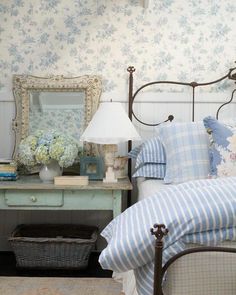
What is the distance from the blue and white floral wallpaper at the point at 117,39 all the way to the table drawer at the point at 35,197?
2.96 ft

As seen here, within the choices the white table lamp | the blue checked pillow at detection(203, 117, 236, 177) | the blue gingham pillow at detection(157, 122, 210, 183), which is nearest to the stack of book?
the white table lamp

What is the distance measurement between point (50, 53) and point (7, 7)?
45 cm

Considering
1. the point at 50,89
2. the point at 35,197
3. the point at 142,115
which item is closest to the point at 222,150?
the point at 142,115

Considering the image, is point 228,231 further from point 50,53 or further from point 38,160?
point 50,53

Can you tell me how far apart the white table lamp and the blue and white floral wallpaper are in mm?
452

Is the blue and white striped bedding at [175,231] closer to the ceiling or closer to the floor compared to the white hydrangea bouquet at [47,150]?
closer to the floor

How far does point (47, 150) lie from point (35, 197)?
30cm

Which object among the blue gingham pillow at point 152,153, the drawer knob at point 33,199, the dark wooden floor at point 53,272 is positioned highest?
the blue gingham pillow at point 152,153

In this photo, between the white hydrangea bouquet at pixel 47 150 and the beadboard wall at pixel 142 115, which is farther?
the beadboard wall at pixel 142 115

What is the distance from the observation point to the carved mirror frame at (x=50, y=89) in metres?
2.80

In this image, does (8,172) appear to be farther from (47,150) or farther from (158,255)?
(158,255)

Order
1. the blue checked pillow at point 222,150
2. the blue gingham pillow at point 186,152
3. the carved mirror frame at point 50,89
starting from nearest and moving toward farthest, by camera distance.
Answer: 1. the blue checked pillow at point 222,150
2. the blue gingham pillow at point 186,152
3. the carved mirror frame at point 50,89

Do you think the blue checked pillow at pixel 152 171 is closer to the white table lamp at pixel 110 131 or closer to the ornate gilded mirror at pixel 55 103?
the white table lamp at pixel 110 131

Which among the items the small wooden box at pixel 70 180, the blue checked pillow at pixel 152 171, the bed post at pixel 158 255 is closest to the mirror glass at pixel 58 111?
the small wooden box at pixel 70 180
